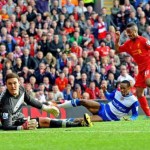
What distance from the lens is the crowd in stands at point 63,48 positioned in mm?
24469

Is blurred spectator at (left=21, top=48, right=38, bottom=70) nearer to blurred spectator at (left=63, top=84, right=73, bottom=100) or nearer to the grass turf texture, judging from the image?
blurred spectator at (left=63, top=84, right=73, bottom=100)

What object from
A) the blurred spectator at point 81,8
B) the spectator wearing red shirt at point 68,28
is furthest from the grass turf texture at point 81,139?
the blurred spectator at point 81,8

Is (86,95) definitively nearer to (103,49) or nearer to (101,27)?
(103,49)

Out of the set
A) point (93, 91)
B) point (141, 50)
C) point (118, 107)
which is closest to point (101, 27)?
point (93, 91)

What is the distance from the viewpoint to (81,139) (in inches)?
500

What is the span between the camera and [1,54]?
24.8m

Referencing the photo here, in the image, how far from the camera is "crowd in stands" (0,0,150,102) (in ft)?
80.3

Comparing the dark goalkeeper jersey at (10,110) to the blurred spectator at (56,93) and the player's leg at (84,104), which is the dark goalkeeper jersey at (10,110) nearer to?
the player's leg at (84,104)

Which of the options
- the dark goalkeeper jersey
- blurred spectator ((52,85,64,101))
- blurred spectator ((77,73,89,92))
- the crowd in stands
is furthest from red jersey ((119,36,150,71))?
blurred spectator ((77,73,89,92))

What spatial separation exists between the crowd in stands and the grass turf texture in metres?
8.86

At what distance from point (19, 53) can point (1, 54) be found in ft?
1.80

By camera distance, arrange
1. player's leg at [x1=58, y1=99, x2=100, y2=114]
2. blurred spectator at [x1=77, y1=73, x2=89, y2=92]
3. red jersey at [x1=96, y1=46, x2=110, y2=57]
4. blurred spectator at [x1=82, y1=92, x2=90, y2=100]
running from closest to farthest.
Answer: player's leg at [x1=58, y1=99, x2=100, y2=114]
blurred spectator at [x1=82, y1=92, x2=90, y2=100]
blurred spectator at [x1=77, y1=73, x2=89, y2=92]
red jersey at [x1=96, y1=46, x2=110, y2=57]

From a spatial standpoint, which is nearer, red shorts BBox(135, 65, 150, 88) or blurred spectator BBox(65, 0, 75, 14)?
red shorts BBox(135, 65, 150, 88)

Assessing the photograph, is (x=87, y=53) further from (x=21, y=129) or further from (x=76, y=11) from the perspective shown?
(x=21, y=129)
